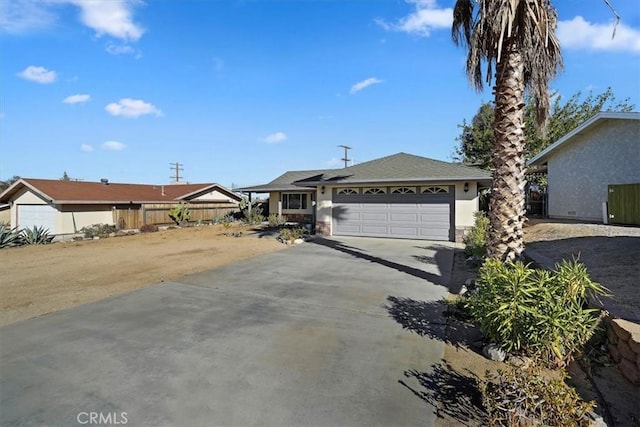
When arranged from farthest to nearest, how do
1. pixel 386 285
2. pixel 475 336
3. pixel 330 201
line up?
pixel 330 201
pixel 386 285
pixel 475 336

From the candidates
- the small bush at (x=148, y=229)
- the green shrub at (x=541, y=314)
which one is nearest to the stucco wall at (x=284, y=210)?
the small bush at (x=148, y=229)

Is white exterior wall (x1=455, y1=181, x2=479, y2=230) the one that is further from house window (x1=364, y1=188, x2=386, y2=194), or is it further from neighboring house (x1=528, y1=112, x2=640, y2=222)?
neighboring house (x1=528, y1=112, x2=640, y2=222)

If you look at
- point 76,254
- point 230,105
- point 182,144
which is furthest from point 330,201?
point 182,144

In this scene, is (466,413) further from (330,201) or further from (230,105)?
(230,105)

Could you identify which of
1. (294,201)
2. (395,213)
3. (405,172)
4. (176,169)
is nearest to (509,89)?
(405,172)

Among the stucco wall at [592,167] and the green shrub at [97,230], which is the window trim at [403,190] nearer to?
the stucco wall at [592,167]

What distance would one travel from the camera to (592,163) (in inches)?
641

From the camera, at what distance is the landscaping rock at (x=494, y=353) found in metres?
3.83

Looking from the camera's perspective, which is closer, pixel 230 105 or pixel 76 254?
pixel 76 254

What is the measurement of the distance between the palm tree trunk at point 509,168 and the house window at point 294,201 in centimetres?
1768

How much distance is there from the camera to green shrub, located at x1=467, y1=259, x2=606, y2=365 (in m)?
→ 3.56

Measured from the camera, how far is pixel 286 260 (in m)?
10.3

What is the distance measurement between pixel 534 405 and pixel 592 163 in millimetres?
18611

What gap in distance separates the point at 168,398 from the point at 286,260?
23.6 feet
